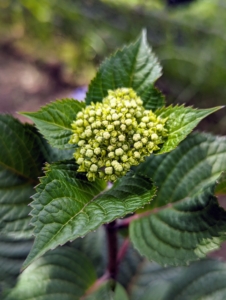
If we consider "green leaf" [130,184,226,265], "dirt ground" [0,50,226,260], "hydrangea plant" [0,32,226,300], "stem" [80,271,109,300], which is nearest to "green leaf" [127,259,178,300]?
"hydrangea plant" [0,32,226,300]

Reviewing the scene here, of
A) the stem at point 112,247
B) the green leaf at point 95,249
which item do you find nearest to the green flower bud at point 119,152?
the stem at point 112,247

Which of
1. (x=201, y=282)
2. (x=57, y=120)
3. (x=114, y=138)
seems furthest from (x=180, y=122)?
(x=201, y=282)

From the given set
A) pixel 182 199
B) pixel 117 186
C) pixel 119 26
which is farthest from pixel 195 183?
pixel 119 26

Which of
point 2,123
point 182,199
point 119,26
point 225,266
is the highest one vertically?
point 119,26

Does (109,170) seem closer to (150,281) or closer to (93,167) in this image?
(93,167)

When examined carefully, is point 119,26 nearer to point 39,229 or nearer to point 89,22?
point 89,22

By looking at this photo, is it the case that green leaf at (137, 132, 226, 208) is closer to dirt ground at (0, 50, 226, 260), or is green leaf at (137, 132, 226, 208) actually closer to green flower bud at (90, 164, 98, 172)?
green flower bud at (90, 164, 98, 172)
